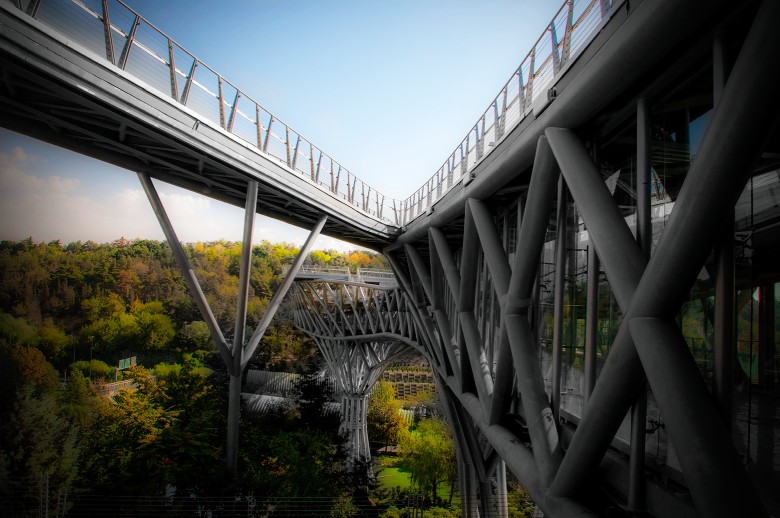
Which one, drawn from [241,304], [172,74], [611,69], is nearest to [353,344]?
[241,304]

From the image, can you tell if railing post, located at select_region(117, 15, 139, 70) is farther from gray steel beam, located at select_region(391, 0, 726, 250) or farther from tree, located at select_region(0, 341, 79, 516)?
tree, located at select_region(0, 341, 79, 516)

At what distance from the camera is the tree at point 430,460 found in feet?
83.3

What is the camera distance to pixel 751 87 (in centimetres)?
206

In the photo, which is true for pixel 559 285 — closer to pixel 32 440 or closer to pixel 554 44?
pixel 554 44

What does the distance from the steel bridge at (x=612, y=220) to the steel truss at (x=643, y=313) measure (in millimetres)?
13

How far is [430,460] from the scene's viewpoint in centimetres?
2602

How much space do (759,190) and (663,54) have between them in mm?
1664

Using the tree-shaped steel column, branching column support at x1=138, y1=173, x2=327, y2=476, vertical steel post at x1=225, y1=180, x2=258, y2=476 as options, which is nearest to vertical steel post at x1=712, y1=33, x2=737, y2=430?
branching column support at x1=138, y1=173, x2=327, y2=476

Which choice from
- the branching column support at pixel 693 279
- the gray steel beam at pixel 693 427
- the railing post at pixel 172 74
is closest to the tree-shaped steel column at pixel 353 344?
the railing post at pixel 172 74

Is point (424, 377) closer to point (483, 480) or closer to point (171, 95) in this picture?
point (483, 480)

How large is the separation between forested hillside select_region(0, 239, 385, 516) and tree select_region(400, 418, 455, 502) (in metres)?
6.09

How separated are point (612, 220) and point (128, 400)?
19782 millimetres

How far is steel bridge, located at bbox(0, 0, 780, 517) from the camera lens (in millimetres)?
2381

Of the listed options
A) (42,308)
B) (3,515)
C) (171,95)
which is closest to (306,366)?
(42,308)
